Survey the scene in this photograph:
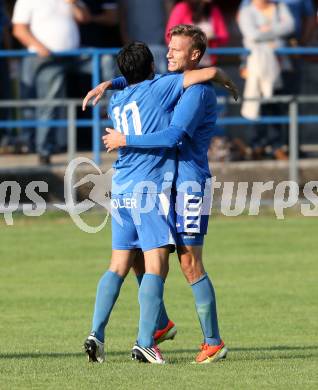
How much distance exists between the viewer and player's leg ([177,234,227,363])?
8.43 meters

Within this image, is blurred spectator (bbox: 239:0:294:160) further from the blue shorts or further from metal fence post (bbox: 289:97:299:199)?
the blue shorts

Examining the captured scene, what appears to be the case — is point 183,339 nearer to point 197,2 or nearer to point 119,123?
point 119,123

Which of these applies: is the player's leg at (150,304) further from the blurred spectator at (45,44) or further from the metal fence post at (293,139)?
the metal fence post at (293,139)

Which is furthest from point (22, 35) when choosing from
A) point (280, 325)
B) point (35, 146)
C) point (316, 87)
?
point (280, 325)

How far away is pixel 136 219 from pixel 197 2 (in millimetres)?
9334

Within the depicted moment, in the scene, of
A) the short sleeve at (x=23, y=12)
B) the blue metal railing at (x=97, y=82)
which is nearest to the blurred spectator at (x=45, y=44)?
the short sleeve at (x=23, y=12)

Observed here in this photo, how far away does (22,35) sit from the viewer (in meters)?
16.8

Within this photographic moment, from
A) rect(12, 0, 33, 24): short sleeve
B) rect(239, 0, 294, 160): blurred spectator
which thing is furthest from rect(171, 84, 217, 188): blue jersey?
rect(239, 0, 294, 160): blurred spectator

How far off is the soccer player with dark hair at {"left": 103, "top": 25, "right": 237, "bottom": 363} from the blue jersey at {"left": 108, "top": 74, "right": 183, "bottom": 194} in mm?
86

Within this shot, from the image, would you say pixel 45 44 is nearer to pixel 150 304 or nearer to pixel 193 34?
pixel 193 34

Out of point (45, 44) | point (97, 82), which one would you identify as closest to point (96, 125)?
point (97, 82)

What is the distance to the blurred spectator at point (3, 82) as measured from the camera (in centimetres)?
1767

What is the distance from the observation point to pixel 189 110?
8227 millimetres

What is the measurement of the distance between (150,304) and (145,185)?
2.28 feet
